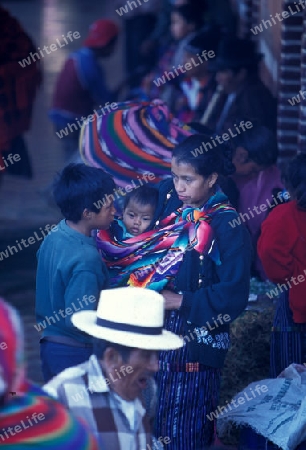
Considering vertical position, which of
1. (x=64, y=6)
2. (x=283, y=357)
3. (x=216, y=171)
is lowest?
(x=283, y=357)

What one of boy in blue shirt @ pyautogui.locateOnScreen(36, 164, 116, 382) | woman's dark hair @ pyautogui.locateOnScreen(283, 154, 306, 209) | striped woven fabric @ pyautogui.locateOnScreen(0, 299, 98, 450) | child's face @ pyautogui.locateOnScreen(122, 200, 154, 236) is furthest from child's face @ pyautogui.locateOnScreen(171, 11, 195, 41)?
striped woven fabric @ pyautogui.locateOnScreen(0, 299, 98, 450)

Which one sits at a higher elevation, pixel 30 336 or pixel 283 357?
pixel 30 336

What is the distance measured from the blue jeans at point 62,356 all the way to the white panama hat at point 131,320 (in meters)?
0.98

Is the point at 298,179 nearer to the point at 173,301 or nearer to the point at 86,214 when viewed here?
the point at 173,301

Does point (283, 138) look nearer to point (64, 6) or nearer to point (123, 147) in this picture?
point (123, 147)

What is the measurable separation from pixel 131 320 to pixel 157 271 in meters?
1.32

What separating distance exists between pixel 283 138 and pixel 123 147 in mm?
2436

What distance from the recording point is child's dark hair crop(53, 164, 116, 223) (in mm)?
4531

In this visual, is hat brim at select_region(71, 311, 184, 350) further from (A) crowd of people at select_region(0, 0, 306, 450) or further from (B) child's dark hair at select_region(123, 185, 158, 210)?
(B) child's dark hair at select_region(123, 185, 158, 210)

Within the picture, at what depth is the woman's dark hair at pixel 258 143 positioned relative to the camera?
6.27 metres

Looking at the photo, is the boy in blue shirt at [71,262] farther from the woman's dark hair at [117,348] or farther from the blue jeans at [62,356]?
the woman's dark hair at [117,348]

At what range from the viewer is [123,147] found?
6.34m

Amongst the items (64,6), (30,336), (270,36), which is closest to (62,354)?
(30,336)

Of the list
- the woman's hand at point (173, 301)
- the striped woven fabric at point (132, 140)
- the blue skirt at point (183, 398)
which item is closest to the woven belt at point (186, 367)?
the blue skirt at point (183, 398)
